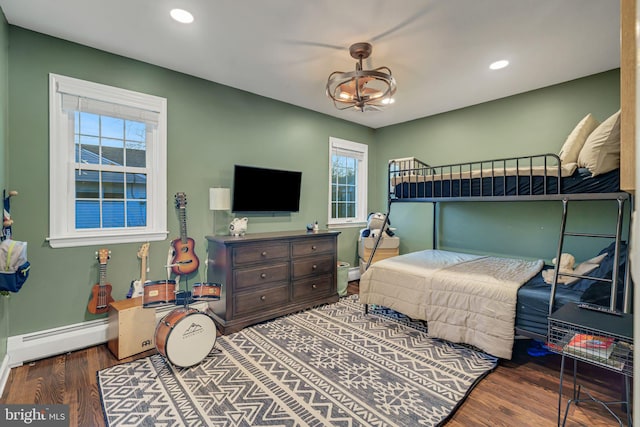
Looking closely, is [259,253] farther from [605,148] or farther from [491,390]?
[605,148]

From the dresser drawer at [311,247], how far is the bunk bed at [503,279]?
0.66 m

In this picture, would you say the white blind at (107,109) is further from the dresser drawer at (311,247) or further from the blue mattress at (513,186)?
the blue mattress at (513,186)

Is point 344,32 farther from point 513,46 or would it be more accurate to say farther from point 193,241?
point 193,241

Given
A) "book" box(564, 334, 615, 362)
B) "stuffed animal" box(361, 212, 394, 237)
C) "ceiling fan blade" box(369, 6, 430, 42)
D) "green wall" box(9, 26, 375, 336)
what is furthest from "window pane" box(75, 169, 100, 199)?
"book" box(564, 334, 615, 362)

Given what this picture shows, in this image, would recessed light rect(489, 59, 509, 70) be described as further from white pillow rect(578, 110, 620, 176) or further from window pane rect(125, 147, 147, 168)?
window pane rect(125, 147, 147, 168)

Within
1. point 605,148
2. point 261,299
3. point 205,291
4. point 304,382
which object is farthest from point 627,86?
point 261,299

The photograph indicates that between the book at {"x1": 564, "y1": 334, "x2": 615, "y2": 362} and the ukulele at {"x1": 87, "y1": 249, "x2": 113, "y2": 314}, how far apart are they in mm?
3381

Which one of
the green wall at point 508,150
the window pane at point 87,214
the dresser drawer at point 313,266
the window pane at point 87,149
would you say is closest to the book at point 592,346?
the green wall at point 508,150

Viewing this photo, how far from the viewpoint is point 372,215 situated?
4812mm

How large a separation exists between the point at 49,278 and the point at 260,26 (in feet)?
8.73

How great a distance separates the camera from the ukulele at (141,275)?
9.20 ft

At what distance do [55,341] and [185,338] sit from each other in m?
1.19

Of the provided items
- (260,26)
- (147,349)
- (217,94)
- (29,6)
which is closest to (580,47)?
(260,26)

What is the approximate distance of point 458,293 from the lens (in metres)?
2.57
